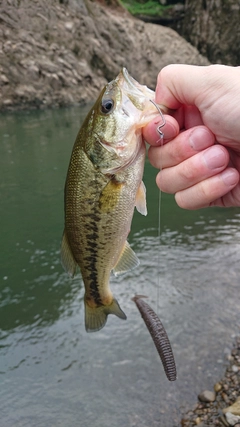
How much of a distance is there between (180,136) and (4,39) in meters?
22.6

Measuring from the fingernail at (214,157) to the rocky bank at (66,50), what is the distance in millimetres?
20174

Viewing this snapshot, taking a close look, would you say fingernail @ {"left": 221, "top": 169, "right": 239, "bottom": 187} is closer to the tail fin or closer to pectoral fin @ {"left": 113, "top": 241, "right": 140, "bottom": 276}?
pectoral fin @ {"left": 113, "top": 241, "right": 140, "bottom": 276}

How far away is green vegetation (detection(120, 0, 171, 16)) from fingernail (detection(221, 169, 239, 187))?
1454 inches

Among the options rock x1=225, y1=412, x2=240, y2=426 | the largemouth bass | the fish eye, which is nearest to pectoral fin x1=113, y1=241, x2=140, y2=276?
the largemouth bass

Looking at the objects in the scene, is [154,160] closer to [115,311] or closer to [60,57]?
[115,311]

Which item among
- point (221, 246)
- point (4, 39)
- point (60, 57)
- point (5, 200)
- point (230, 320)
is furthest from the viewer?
point (60, 57)

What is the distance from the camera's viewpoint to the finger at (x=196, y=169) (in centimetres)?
224

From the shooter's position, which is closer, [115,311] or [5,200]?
[115,311]

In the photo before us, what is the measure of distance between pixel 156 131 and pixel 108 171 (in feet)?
1.14

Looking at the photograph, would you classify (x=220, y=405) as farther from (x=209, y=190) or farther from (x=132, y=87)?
(x=132, y=87)

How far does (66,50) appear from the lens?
80.8 feet

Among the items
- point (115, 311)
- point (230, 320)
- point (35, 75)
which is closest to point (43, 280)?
point (230, 320)

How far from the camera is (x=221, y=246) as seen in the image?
6.70 meters

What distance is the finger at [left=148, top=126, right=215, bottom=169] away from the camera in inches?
89.5
